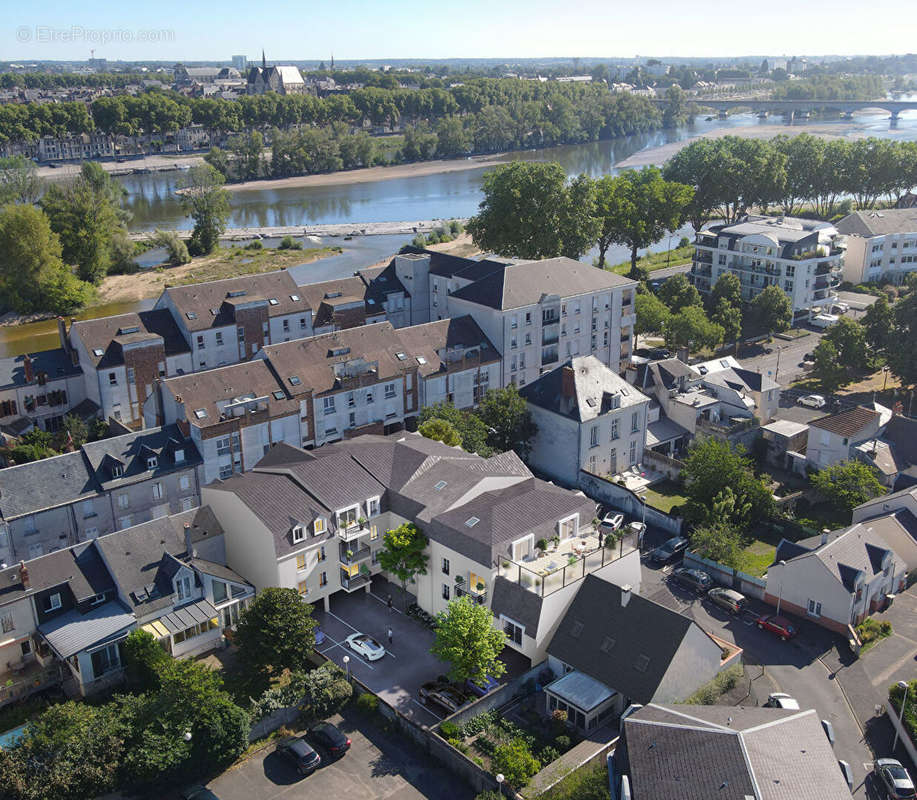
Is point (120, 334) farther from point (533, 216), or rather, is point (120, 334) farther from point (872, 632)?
point (872, 632)

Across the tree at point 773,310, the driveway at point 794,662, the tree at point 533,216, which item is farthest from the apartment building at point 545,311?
the driveway at point 794,662

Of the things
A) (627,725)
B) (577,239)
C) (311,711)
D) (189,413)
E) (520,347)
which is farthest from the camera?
(577,239)

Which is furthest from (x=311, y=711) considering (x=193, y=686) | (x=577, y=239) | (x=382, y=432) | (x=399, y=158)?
(x=399, y=158)

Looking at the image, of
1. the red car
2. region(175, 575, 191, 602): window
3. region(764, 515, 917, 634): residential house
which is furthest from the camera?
region(764, 515, 917, 634): residential house

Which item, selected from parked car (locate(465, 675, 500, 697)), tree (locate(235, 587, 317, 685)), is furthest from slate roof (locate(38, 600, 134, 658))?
parked car (locate(465, 675, 500, 697))

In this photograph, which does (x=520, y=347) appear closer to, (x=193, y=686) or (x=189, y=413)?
(x=189, y=413)

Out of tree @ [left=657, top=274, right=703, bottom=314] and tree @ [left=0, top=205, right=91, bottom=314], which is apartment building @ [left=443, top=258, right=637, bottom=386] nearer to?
tree @ [left=657, top=274, right=703, bottom=314]

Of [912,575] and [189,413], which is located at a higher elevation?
[189,413]
